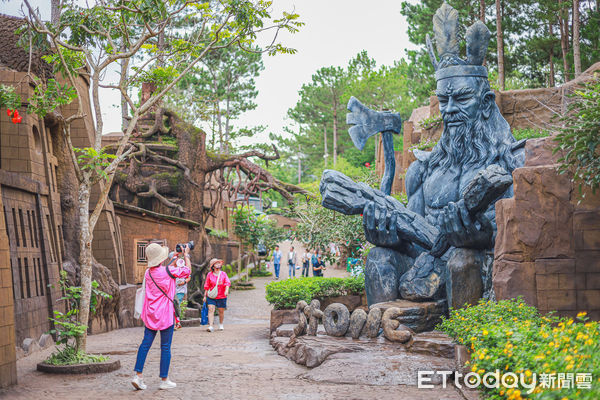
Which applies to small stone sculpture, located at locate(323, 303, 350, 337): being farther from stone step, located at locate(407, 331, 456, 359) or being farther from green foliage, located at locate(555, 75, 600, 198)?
green foliage, located at locate(555, 75, 600, 198)

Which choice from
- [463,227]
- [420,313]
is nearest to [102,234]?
[420,313]

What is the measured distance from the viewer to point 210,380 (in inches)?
305

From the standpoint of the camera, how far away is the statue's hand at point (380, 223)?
356 inches

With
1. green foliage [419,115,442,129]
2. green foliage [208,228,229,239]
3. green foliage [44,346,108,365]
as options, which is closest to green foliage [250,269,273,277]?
green foliage [208,228,229,239]

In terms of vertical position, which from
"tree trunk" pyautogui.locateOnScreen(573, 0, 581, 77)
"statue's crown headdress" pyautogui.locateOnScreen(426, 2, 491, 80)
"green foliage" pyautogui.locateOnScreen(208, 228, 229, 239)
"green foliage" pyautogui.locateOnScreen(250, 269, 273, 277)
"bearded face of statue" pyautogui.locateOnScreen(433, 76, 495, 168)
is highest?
"tree trunk" pyautogui.locateOnScreen(573, 0, 581, 77)

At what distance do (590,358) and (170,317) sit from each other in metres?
4.61

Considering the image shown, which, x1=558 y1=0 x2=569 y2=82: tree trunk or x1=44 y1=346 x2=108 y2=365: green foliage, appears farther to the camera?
x1=558 y1=0 x2=569 y2=82: tree trunk

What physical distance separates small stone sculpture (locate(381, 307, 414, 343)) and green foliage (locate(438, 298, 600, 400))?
4.09 ft

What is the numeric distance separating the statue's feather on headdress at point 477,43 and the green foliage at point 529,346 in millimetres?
4141

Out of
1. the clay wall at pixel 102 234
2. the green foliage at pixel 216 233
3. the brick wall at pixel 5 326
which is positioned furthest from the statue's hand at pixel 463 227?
the green foliage at pixel 216 233

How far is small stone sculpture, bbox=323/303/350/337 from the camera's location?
29.4 feet

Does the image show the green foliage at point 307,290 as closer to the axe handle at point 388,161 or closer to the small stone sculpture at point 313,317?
the small stone sculpture at point 313,317

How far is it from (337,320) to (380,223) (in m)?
1.55

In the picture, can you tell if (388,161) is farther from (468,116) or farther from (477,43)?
(477,43)
